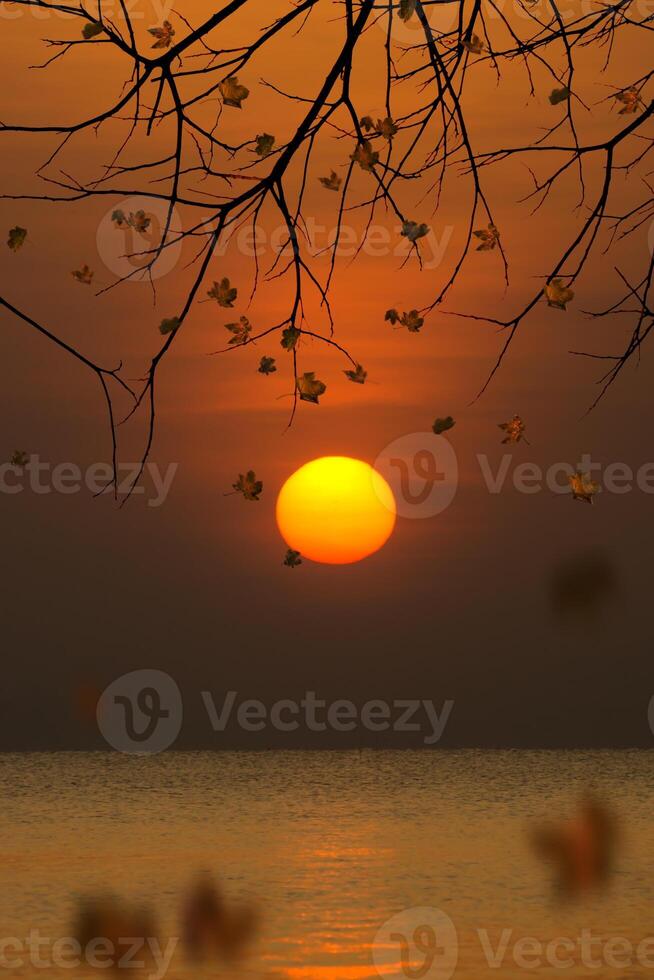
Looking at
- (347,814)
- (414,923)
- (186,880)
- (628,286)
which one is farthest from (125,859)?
(628,286)

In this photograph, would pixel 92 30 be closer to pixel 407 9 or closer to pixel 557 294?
pixel 407 9

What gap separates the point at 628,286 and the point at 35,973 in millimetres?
30668

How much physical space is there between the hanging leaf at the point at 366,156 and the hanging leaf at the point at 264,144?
0.45 m

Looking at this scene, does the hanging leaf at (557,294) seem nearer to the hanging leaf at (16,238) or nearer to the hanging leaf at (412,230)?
the hanging leaf at (412,230)

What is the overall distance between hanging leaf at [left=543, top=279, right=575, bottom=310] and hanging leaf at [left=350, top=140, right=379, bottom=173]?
115cm

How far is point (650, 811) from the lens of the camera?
392ft

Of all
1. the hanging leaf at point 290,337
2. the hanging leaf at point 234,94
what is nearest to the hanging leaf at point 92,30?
the hanging leaf at point 234,94

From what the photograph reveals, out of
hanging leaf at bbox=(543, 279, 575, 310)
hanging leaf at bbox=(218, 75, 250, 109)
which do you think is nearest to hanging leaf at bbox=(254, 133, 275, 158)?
hanging leaf at bbox=(218, 75, 250, 109)

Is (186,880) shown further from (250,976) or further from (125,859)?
(250,976)

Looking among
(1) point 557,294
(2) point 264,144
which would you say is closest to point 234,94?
(2) point 264,144

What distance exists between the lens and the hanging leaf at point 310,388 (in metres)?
8.24

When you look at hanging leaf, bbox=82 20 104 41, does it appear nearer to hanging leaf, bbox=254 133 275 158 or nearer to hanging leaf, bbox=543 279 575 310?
hanging leaf, bbox=254 133 275 158

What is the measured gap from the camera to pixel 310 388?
8.26 m

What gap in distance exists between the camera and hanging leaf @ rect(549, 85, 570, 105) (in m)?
8.11
